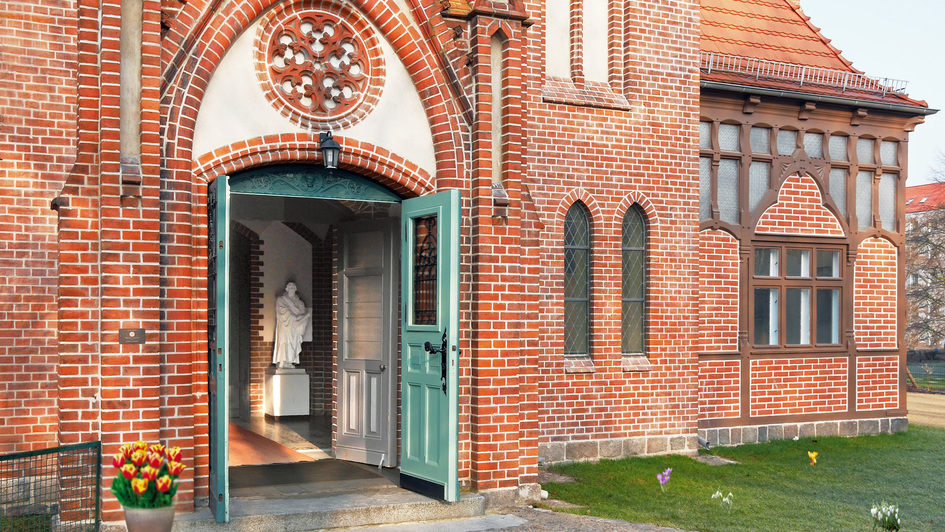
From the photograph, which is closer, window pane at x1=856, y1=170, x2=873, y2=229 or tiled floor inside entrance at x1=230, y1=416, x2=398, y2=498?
tiled floor inside entrance at x1=230, y1=416, x2=398, y2=498

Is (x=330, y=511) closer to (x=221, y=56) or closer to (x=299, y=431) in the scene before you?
(x=221, y=56)

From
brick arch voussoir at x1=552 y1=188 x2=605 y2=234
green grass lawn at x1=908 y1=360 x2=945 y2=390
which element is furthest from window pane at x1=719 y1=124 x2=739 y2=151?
green grass lawn at x1=908 y1=360 x2=945 y2=390

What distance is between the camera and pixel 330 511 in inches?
323

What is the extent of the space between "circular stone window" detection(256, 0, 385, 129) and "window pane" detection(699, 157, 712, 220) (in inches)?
251

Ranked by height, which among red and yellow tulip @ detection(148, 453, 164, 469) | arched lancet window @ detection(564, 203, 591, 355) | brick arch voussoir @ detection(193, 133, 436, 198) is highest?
brick arch voussoir @ detection(193, 133, 436, 198)

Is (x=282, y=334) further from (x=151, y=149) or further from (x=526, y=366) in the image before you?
(x=151, y=149)

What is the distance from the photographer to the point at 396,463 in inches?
417

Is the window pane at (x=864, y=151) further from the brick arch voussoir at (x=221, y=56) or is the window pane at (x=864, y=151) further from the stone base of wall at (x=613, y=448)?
the brick arch voussoir at (x=221, y=56)

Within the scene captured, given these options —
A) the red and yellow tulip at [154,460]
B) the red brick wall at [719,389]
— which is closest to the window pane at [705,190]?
the red brick wall at [719,389]

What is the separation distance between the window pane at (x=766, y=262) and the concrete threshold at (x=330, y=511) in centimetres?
733

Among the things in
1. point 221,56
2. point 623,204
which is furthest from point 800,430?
point 221,56

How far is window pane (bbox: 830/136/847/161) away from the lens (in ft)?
49.8

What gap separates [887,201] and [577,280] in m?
6.46

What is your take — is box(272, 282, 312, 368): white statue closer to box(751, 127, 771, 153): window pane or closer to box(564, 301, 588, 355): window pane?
box(564, 301, 588, 355): window pane
